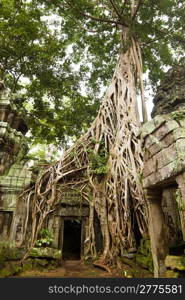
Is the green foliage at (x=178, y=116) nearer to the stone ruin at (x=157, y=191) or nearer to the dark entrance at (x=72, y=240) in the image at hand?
the stone ruin at (x=157, y=191)

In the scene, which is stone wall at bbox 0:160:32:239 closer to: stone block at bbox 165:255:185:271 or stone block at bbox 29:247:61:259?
stone block at bbox 29:247:61:259

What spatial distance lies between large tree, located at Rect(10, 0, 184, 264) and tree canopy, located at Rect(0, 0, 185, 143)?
45 mm

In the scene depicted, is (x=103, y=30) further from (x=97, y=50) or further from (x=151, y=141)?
(x=151, y=141)

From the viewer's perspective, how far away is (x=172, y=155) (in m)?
2.70

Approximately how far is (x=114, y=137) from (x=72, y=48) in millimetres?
5763

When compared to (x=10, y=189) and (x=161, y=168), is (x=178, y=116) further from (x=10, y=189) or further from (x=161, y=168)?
(x=10, y=189)

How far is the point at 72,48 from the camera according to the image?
954 centimetres

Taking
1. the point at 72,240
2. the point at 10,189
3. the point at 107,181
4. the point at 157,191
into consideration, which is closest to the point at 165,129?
the point at 157,191

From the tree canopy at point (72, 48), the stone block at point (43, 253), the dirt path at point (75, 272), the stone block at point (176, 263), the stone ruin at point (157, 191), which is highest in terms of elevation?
the tree canopy at point (72, 48)

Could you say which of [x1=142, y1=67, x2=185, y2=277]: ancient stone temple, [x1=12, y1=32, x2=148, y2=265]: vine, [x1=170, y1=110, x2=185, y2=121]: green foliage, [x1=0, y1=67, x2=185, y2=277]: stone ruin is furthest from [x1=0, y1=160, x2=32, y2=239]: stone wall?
[x1=170, y1=110, x2=185, y2=121]: green foliage

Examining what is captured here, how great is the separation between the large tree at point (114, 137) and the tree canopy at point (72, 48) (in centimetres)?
4

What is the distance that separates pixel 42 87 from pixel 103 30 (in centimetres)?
365

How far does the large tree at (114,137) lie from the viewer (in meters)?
4.64

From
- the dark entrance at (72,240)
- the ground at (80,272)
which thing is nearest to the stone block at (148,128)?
the ground at (80,272)
